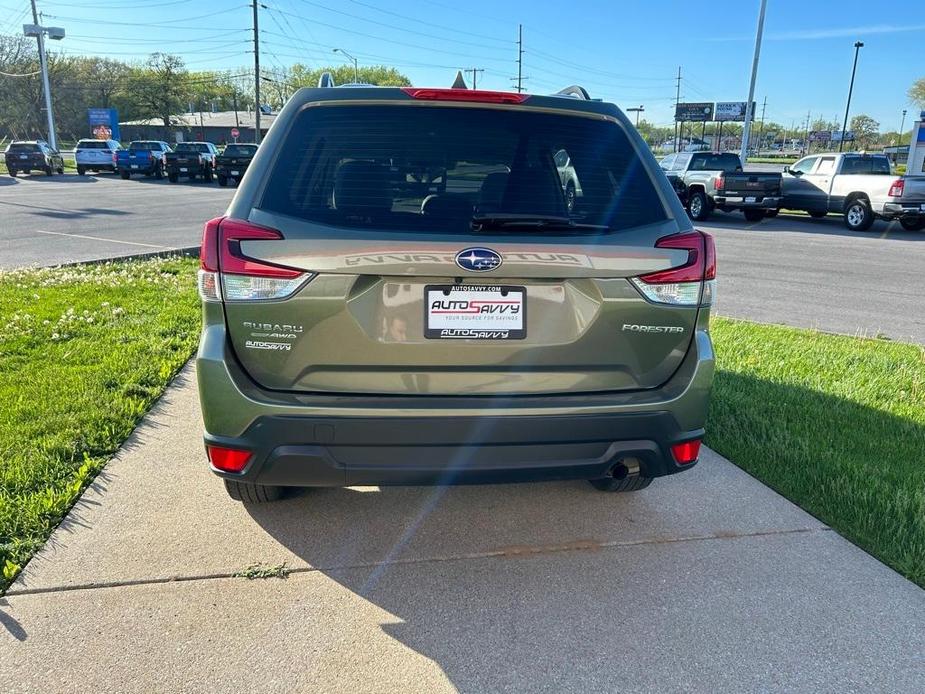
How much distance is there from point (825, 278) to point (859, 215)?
9.00 meters

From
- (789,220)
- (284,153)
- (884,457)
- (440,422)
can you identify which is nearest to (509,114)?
(284,153)

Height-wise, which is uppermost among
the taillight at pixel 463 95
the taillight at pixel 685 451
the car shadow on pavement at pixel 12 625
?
the taillight at pixel 463 95

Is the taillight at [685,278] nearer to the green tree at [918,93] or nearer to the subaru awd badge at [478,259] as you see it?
the subaru awd badge at [478,259]

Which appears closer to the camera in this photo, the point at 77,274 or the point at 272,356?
the point at 272,356

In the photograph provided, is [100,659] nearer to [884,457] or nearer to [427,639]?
[427,639]

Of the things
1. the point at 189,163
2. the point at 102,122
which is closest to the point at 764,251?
the point at 189,163

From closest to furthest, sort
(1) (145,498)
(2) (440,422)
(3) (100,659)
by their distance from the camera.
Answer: (3) (100,659), (2) (440,422), (1) (145,498)

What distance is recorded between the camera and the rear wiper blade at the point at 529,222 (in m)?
2.52

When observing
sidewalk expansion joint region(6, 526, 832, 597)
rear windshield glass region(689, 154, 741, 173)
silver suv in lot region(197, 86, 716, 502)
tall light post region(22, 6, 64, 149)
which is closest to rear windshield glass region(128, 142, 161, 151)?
tall light post region(22, 6, 64, 149)

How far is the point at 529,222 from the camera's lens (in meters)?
2.55

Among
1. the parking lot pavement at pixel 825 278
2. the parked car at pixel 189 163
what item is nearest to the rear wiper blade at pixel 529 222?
the parking lot pavement at pixel 825 278

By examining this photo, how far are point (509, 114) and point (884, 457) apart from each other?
2.96m

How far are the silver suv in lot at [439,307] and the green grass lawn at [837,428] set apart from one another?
4.04 ft

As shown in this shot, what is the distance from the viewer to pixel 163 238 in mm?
12922
